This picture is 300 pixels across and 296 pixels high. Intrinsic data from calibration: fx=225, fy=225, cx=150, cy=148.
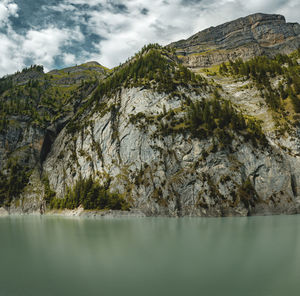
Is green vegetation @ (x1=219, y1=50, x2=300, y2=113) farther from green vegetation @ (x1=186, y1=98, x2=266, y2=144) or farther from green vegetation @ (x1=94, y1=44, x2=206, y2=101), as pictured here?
green vegetation @ (x1=94, y1=44, x2=206, y2=101)

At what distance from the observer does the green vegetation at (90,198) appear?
205ft

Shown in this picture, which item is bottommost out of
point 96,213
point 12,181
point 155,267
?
point 96,213

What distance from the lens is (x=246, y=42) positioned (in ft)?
470

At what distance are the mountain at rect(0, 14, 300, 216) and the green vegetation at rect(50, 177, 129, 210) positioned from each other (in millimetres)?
297

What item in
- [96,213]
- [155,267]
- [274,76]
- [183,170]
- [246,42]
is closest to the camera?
[155,267]

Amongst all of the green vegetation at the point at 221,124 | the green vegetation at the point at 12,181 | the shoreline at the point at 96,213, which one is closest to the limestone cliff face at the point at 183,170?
the shoreline at the point at 96,213

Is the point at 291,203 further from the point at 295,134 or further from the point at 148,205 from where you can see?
the point at 148,205

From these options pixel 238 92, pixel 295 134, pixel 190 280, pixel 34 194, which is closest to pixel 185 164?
pixel 295 134

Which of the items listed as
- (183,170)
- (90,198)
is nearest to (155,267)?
(183,170)

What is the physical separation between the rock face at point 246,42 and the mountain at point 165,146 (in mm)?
38172

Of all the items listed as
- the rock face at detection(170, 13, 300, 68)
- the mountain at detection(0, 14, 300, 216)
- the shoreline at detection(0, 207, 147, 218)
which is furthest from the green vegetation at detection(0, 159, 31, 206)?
the rock face at detection(170, 13, 300, 68)

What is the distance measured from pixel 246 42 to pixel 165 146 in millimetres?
117449

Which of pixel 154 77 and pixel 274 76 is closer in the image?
pixel 274 76

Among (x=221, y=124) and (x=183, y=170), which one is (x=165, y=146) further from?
(x=221, y=124)
